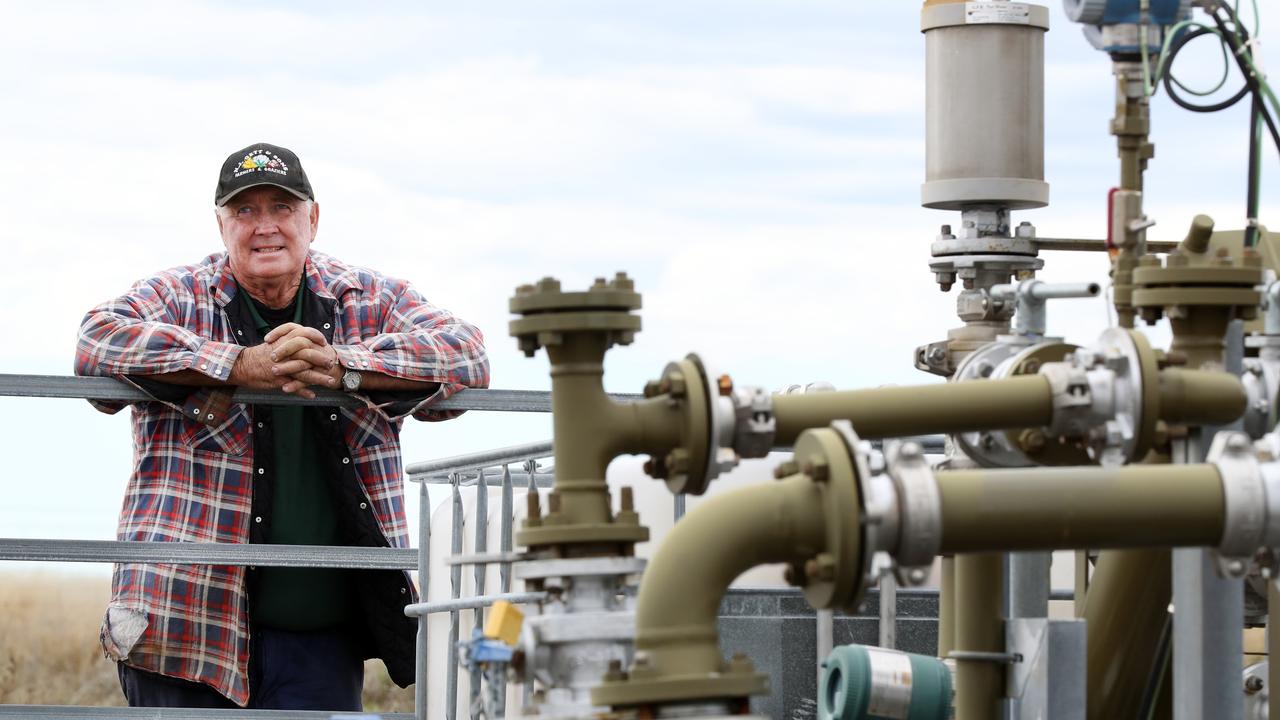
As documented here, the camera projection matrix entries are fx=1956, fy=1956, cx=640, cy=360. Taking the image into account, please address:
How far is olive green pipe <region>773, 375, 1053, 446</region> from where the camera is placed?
4434mm

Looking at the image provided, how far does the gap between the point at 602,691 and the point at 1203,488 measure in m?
1.25

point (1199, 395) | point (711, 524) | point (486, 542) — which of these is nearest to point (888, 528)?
point (711, 524)

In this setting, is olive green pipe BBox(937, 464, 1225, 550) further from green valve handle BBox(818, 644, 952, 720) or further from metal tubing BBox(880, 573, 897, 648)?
metal tubing BBox(880, 573, 897, 648)

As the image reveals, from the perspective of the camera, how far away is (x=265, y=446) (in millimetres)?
6574

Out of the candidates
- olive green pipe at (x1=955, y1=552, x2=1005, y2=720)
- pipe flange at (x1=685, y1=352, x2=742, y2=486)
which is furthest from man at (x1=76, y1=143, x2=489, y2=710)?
pipe flange at (x1=685, y1=352, x2=742, y2=486)

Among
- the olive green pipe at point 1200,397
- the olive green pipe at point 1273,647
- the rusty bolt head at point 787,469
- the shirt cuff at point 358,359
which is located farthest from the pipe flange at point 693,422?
the olive green pipe at point 1273,647

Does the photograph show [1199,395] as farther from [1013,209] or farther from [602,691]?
[1013,209]

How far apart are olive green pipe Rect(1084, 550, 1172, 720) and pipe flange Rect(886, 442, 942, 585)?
2075 millimetres

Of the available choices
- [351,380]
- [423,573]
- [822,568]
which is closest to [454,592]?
[423,573]

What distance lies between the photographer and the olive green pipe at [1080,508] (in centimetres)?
366

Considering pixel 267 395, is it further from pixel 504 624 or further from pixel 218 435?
pixel 504 624

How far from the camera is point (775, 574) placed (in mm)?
7066

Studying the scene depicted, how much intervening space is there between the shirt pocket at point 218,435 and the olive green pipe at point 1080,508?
3367 millimetres

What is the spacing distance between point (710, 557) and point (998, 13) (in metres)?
4.01
